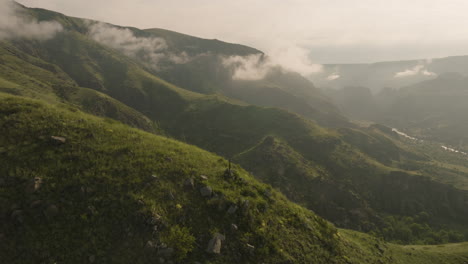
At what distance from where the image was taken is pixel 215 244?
58.0ft

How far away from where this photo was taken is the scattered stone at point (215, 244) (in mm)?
17355

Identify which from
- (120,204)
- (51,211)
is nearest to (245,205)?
(120,204)

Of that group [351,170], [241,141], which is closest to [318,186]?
[351,170]

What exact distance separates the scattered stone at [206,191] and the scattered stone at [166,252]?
5.98 meters

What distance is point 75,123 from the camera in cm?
2717

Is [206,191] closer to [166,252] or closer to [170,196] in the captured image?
[170,196]

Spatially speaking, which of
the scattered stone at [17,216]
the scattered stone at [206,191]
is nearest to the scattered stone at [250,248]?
the scattered stone at [206,191]

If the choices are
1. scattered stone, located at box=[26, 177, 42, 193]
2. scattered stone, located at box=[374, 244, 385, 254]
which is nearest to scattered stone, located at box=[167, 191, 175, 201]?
scattered stone, located at box=[26, 177, 42, 193]

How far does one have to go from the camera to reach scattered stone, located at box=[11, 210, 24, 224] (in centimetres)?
1592

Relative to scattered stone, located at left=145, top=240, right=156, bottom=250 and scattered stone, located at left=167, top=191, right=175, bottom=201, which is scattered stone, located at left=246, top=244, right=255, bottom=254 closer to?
scattered stone, located at left=145, top=240, right=156, bottom=250

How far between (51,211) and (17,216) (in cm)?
192

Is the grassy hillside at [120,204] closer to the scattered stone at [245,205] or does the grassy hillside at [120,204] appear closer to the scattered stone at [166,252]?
the scattered stone at [245,205]

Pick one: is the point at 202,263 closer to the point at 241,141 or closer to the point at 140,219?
the point at 140,219

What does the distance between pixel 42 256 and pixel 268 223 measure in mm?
16916
